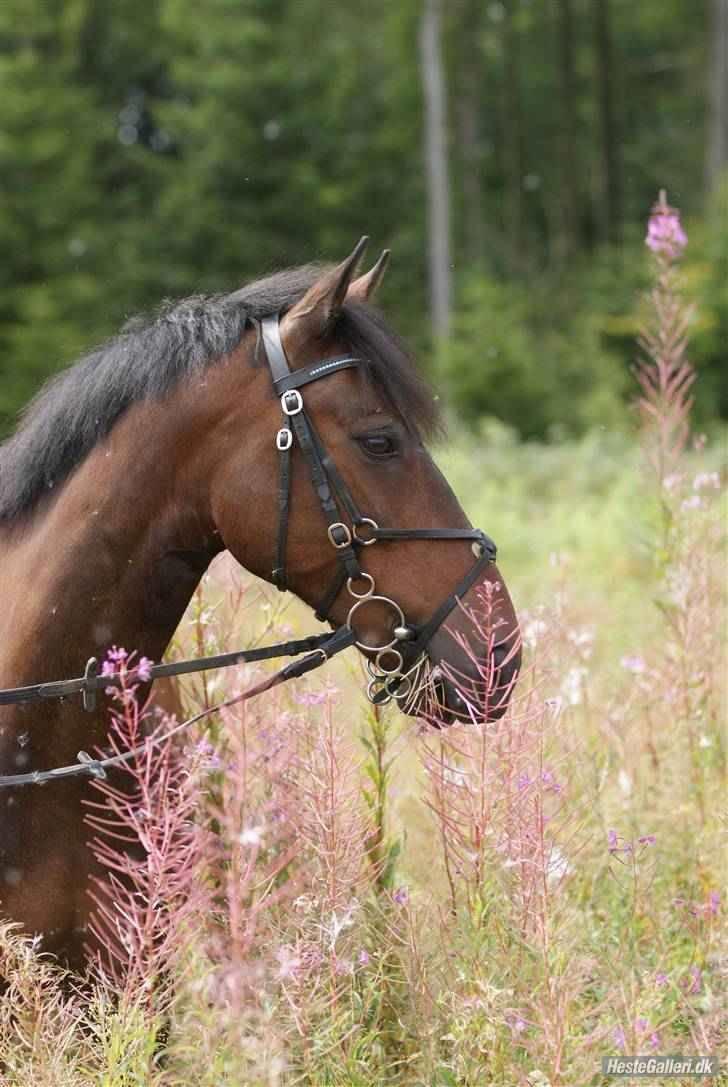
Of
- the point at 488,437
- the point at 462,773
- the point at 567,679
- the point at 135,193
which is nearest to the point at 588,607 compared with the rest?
the point at 567,679

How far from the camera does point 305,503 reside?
9.23 feet

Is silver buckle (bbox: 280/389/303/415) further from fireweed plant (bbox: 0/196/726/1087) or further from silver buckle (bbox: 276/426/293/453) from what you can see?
fireweed plant (bbox: 0/196/726/1087)

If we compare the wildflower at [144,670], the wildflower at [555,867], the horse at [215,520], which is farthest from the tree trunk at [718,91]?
the wildflower at [144,670]

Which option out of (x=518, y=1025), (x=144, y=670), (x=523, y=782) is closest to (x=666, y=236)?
(x=523, y=782)

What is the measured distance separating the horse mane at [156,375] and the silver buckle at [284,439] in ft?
0.88

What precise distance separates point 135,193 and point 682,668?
82.9 feet

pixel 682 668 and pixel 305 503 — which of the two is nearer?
pixel 305 503

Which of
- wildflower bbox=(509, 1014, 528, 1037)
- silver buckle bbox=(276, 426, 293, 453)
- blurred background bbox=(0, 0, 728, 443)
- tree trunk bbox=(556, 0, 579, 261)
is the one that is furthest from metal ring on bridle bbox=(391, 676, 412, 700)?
tree trunk bbox=(556, 0, 579, 261)

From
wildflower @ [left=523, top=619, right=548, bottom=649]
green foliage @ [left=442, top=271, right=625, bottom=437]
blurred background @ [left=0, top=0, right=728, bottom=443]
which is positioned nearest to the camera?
wildflower @ [left=523, top=619, right=548, bottom=649]

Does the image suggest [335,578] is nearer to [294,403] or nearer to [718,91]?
[294,403]

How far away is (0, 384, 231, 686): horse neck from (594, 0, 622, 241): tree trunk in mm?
25570

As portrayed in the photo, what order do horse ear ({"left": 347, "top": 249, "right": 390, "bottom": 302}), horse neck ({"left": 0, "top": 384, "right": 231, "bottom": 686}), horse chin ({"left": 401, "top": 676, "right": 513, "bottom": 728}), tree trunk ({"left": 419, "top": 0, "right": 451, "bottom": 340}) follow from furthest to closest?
1. tree trunk ({"left": 419, "top": 0, "right": 451, "bottom": 340})
2. horse ear ({"left": 347, "top": 249, "right": 390, "bottom": 302})
3. horse neck ({"left": 0, "top": 384, "right": 231, "bottom": 686})
4. horse chin ({"left": 401, "top": 676, "right": 513, "bottom": 728})

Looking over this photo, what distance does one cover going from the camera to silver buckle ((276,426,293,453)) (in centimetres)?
279

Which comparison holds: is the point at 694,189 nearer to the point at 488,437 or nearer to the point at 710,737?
the point at 488,437
